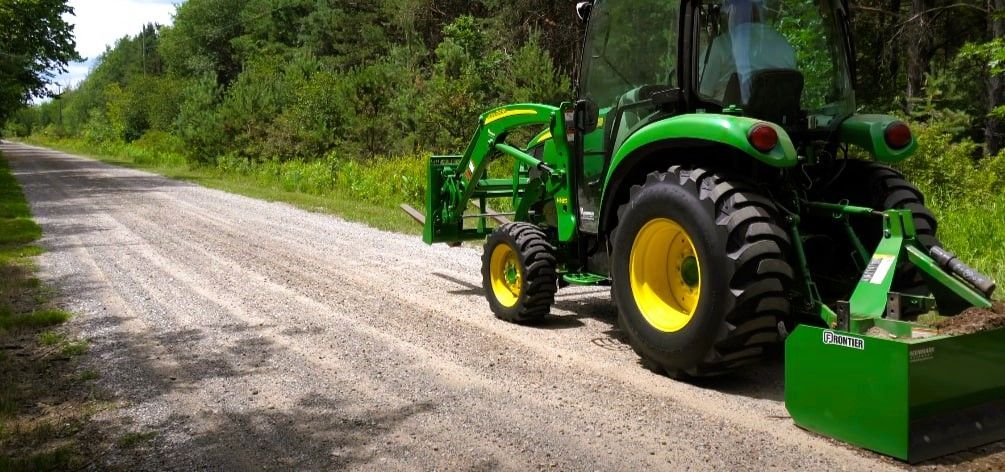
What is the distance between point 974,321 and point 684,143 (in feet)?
6.03

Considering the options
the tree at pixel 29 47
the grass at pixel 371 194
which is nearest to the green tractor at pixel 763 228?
the grass at pixel 371 194

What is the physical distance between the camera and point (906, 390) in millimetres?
3650

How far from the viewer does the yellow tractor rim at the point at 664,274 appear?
507 cm

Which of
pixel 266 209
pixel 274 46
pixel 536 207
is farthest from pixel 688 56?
pixel 274 46

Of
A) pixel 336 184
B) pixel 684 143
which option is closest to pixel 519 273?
pixel 684 143

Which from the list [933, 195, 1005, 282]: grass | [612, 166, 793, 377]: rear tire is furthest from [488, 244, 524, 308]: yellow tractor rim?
[933, 195, 1005, 282]: grass

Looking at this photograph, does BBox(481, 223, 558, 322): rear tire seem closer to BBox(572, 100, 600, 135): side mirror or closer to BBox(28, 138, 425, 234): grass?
BBox(572, 100, 600, 135): side mirror

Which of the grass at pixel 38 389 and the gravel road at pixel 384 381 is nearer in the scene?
the gravel road at pixel 384 381

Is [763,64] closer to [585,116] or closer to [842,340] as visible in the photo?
[585,116]

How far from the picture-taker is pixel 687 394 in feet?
15.9

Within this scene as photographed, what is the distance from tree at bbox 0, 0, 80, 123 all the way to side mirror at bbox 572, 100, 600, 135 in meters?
20.5

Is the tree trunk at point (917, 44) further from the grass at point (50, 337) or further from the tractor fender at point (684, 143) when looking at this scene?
the grass at point (50, 337)

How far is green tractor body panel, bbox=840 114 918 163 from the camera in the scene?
17.1 feet

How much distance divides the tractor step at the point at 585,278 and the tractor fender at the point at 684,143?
2.18 feet
